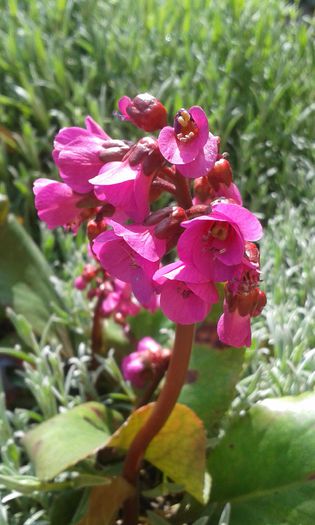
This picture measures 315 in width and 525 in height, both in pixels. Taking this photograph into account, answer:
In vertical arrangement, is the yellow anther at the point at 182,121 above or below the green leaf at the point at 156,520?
above

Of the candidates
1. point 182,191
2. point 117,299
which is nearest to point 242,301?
point 182,191

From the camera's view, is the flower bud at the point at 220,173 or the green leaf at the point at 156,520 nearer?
the flower bud at the point at 220,173

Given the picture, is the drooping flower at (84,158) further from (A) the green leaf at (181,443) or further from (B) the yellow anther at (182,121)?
(A) the green leaf at (181,443)

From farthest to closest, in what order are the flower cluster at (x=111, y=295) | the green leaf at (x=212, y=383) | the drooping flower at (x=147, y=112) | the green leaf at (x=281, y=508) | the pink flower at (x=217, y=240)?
1. the flower cluster at (x=111, y=295)
2. the green leaf at (x=212, y=383)
3. the green leaf at (x=281, y=508)
4. the drooping flower at (x=147, y=112)
5. the pink flower at (x=217, y=240)

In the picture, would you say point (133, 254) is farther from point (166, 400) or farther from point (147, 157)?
point (166, 400)

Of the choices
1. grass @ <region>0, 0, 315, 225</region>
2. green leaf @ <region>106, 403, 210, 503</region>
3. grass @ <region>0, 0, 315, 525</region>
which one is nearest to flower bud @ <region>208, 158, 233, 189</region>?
green leaf @ <region>106, 403, 210, 503</region>

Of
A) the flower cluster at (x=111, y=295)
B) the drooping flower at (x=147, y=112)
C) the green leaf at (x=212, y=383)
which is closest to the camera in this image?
the drooping flower at (x=147, y=112)

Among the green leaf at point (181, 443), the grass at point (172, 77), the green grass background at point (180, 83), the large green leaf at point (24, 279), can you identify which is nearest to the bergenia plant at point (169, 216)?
the green leaf at point (181, 443)

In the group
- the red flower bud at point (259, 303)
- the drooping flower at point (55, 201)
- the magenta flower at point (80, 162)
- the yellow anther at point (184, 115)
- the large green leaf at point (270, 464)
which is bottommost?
the large green leaf at point (270, 464)

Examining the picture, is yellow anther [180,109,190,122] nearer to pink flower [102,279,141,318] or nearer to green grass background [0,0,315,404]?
pink flower [102,279,141,318]
